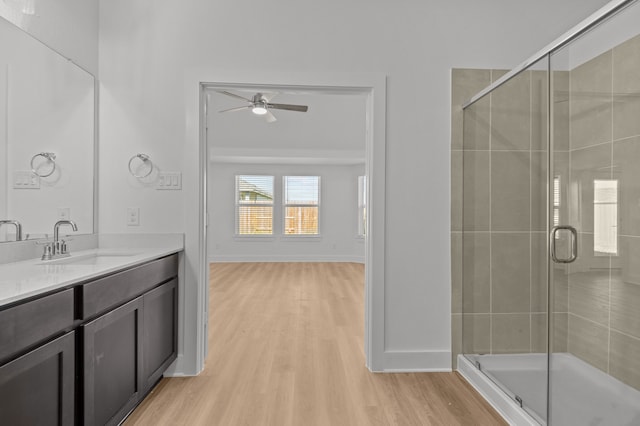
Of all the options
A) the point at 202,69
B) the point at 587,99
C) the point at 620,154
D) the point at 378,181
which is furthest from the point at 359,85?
the point at 620,154

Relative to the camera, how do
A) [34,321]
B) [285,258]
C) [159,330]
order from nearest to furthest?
1. [34,321]
2. [159,330]
3. [285,258]

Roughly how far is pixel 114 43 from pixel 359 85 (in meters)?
1.75

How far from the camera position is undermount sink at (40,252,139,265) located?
1.94 meters

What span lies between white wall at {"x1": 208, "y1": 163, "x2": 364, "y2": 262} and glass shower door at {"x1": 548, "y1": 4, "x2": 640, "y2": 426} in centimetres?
672

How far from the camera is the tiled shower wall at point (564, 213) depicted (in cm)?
194

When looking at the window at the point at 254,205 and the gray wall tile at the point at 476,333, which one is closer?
the gray wall tile at the point at 476,333

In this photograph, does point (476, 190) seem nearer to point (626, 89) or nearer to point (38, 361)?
point (626, 89)

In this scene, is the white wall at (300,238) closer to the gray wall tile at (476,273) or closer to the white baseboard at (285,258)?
the white baseboard at (285,258)

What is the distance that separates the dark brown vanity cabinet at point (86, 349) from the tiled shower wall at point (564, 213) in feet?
6.94

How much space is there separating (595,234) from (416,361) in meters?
1.40

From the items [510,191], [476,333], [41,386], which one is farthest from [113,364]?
[510,191]

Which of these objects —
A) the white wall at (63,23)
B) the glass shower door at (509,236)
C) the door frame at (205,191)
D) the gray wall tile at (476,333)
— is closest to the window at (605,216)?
the glass shower door at (509,236)

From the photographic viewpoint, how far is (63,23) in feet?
7.47

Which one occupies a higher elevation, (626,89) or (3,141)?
(626,89)
